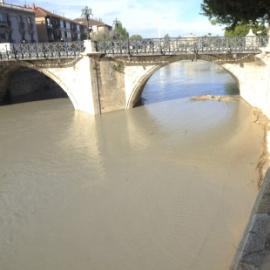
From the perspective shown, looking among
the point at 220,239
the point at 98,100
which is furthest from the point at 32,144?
the point at 220,239

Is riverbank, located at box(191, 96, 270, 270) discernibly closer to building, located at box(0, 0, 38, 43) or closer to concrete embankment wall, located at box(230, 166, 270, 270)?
concrete embankment wall, located at box(230, 166, 270, 270)

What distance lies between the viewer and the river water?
268 inches

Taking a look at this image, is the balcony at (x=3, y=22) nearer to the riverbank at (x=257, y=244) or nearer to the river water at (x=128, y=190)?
the river water at (x=128, y=190)

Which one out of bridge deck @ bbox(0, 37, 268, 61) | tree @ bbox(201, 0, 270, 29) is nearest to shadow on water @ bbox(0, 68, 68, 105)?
bridge deck @ bbox(0, 37, 268, 61)

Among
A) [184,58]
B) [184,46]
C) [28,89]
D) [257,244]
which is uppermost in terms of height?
[184,46]

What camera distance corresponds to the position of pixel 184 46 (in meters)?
16.4

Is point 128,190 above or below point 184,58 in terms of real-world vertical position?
below

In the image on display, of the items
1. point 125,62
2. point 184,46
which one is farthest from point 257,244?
point 125,62

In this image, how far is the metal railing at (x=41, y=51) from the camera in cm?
1781

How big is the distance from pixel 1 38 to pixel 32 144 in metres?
23.6

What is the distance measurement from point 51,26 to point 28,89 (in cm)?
2186

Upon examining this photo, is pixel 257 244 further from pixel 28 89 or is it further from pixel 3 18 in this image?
pixel 3 18

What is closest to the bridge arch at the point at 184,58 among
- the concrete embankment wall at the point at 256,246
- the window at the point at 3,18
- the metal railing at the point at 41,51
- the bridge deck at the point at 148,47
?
the bridge deck at the point at 148,47

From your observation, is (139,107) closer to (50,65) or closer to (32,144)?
(50,65)
